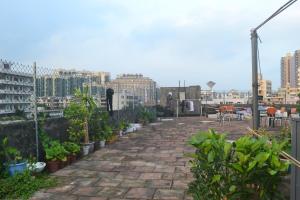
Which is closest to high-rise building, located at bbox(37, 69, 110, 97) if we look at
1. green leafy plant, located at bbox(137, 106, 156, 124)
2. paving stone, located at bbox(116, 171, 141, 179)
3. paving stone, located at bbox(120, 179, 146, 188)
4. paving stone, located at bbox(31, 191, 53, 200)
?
paving stone, located at bbox(116, 171, 141, 179)

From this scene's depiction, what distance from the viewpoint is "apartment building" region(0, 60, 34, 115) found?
532 centimetres

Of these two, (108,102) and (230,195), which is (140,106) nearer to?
(108,102)

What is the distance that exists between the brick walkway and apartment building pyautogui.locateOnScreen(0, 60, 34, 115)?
→ 1386mm

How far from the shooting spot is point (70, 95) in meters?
8.02

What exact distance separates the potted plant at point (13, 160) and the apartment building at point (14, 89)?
78cm

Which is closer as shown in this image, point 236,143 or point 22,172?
point 236,143

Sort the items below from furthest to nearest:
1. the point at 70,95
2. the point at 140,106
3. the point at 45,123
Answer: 1. the point at 140,106
2. the point at 70,95
3. the point at 45,123

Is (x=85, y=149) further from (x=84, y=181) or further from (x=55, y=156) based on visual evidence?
(x=84, y=181)

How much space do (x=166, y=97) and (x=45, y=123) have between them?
14.7m

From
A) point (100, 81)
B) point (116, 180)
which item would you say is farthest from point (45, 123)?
point (100, 81)

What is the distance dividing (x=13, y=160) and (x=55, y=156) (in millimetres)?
945

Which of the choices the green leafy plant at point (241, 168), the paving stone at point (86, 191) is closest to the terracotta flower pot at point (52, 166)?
the paving stone at point (86, 191)

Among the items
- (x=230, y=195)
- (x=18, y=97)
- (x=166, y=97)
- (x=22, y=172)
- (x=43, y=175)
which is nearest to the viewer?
(x=230, y=195)

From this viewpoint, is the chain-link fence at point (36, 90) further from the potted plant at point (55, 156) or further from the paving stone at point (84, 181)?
the paving stone at point (84, 181)
